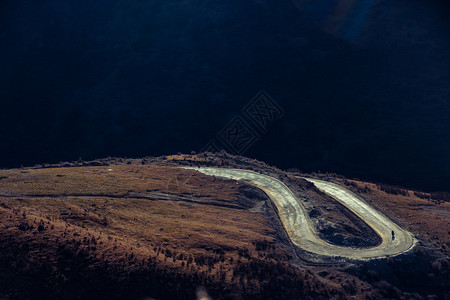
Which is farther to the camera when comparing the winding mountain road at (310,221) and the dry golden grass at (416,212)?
the dry golden grass at (416,212)

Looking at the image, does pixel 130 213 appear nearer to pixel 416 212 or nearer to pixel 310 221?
pixel 310 221

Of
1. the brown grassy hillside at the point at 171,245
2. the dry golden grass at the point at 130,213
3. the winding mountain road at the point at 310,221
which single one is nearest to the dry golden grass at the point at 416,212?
the brown grassy hillside at the point at 171,245

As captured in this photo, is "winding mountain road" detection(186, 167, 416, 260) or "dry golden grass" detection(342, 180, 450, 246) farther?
"dry golden grass" detection(342, 180, 450, 246)

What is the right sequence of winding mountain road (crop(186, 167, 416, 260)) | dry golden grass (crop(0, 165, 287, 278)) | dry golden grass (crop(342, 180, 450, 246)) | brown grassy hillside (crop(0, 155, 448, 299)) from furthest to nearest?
1. dry golden grass (crop(342, 180, 450, 246))
2. winding mountain road (crop(186, 167, 416, 260))
3. dry golden grass (crop(0, 165, 287, 278))
4. brown grassy hillside (crop(0, 155, 448, 299))

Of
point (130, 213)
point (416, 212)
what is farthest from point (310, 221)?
point (130, 213)

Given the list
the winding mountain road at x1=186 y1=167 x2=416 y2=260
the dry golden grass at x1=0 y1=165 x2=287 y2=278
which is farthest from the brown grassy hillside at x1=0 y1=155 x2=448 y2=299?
the winding mountain road at x1=186 y1=167 x2=416 y2=260

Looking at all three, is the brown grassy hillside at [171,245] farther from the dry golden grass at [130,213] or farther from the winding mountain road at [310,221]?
the winding mountain road at [310,221]

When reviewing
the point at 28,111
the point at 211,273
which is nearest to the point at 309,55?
the point at 28,111

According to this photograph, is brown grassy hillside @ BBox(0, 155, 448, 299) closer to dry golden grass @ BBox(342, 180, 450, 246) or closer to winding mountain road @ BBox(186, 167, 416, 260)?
dry golden grass @ BBox(342, 180, 450, 246)

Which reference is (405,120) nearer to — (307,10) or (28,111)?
(307,10)
